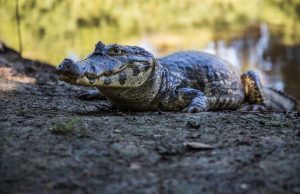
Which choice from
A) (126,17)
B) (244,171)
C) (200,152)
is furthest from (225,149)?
(126,17)

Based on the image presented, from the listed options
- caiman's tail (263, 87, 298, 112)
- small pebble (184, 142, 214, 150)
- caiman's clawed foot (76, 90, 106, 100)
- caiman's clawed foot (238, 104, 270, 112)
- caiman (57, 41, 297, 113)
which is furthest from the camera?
caiman's tail (263, 87, 298, 112)

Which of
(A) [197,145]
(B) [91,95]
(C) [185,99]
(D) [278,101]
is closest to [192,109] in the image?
(C) [185,99]

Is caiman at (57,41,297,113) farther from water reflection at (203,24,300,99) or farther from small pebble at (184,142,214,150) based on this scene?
water reflection at (203,24,300,99)

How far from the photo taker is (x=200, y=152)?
3359mm

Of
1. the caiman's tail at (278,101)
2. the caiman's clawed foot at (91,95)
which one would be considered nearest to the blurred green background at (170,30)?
the caiman's tail at (278,101)

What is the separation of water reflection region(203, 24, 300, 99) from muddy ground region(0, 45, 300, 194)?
5.89 meters

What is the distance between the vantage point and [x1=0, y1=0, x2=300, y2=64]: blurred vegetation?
15.5m

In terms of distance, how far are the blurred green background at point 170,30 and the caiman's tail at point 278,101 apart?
157 cm

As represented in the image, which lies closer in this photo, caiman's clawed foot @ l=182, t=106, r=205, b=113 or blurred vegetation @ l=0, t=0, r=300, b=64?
caiman's clawed foot @ l=182, t=106, r=205, b=113

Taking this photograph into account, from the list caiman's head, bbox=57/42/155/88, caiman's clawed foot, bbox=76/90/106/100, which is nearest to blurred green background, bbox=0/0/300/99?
caiman's clawed foot, bbox=76/90/106/100

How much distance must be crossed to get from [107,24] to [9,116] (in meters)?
15.9

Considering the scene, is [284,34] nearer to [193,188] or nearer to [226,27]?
[226,27]

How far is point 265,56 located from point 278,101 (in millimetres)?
5952

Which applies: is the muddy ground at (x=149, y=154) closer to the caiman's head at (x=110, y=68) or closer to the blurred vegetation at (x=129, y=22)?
the caiman's head at (x=110, y=68)
